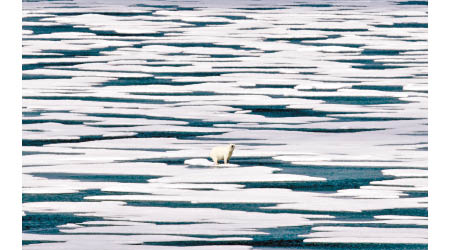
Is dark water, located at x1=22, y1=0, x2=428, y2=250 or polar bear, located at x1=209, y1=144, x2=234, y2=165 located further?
polar bear, located at x1=209, y1=144, x2=234, y2=165

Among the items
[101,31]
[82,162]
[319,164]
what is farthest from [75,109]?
[101,31]

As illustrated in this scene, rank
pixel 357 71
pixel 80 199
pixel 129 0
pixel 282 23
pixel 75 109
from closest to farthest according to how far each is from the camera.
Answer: pixel 80 199
pixel 75 109
pixel 357 71
pixel 282 23
pixel 129 0

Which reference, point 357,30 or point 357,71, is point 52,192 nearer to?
point 357,71

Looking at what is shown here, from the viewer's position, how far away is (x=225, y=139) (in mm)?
7770

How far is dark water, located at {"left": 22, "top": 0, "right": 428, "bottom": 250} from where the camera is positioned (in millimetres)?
5586

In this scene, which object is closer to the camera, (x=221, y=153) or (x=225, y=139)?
(x=221, y=153)

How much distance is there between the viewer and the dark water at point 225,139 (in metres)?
5.59

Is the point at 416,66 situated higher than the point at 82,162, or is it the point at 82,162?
the point at 416,66

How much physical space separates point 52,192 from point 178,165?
902 millimetres

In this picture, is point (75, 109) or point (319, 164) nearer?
point (319, 164)

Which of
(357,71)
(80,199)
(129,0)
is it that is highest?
(129,0)

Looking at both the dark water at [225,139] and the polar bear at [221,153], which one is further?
the polar bear at [221,153]

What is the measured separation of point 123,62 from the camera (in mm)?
11891

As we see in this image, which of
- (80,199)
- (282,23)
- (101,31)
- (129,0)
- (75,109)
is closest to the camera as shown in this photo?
(80,199)
